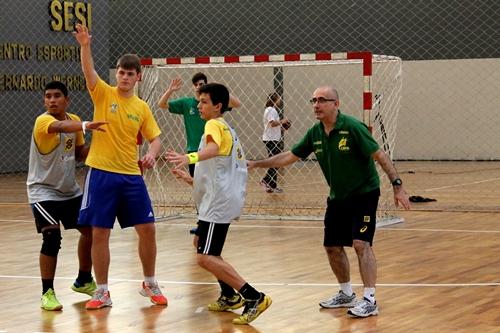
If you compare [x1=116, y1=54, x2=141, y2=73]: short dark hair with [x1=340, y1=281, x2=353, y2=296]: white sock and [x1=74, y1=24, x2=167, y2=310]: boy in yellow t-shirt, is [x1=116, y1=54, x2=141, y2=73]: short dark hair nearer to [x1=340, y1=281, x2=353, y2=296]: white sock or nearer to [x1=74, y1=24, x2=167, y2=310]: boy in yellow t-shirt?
[x1=74, y1=24, x2=167, y2=310]: boy in yellow t-shirt

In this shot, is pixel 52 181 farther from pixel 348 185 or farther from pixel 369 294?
pixel 369 294

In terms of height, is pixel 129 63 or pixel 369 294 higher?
pixel 129 63

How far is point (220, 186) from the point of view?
25.5 ft

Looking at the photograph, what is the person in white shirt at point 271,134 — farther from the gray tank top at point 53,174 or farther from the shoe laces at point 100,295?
the shoe laces at point 100,295

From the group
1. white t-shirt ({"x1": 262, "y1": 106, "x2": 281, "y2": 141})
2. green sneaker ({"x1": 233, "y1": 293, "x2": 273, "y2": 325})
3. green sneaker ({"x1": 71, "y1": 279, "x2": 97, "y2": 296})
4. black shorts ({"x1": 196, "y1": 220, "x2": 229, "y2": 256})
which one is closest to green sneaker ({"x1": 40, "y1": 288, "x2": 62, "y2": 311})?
green sneaker ({"x1": 71, "y1": 279, "x2": 97, "y2": 296})

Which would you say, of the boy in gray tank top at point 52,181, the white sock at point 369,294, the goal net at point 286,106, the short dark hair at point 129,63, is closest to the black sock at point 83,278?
the boy in gray tank top at point 52,181

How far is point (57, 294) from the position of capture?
29.4 ft

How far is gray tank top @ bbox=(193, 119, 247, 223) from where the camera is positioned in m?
7.78

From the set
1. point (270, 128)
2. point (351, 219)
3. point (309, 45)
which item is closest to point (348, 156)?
point (351, 219)

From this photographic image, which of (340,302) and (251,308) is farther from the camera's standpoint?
(340,302)

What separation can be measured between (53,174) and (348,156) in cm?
243

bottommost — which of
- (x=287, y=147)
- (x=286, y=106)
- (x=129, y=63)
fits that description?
(x=287, y=147)

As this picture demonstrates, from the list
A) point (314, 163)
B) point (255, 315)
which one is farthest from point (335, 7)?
point (255, 315)

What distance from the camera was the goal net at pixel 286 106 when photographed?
48.6ft
